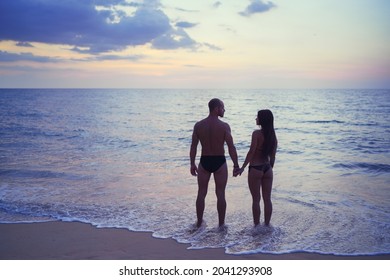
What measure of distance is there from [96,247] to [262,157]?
9.67 ft

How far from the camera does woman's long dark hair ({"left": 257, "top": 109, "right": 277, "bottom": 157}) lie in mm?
5707

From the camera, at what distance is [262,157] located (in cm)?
592

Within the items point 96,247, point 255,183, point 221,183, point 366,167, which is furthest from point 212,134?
point 366,167

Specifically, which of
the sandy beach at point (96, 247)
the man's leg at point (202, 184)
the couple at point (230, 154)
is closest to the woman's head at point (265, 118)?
the couple at point (230, 154)

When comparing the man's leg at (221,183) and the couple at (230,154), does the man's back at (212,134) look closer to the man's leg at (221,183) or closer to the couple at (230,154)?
the couple at (230,154)

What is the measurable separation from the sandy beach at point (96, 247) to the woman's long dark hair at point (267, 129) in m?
1.63

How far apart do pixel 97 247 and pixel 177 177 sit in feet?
17.3

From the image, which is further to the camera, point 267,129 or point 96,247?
point 267,129

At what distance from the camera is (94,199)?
838cm

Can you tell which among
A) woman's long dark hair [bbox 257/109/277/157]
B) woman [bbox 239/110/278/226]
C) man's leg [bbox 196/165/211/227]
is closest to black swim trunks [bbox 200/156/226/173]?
man's leg [bbox 196/165/211/227]

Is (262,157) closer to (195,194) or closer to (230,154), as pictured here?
(230,154)

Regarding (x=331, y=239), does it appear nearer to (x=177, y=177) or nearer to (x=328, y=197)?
(x=328, y=197)

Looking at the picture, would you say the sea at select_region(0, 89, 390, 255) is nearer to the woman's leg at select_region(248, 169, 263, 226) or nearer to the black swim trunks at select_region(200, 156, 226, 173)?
the woman's leg at select_region(248, 169, 263, 226)
